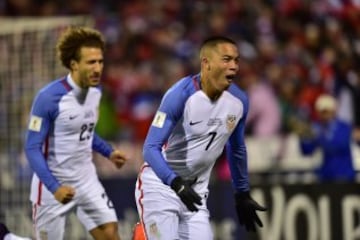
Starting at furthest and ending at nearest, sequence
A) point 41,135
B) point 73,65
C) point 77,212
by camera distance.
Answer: point 77,212, point 73,65, point 41,135

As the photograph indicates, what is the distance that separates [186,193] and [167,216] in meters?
0.51

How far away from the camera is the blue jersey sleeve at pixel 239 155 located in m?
7.52

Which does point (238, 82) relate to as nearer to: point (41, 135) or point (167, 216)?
point (41, 135)

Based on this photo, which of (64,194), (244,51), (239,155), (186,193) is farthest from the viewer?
(244,51)

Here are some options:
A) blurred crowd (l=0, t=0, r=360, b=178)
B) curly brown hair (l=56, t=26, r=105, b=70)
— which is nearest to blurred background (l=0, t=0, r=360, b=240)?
blurred crowd (l=0, t=0, r=360, b=178)

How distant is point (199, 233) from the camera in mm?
7305

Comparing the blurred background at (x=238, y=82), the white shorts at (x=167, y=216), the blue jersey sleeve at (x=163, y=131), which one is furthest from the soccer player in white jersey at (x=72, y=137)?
the blurred background at (x=238, y=82)

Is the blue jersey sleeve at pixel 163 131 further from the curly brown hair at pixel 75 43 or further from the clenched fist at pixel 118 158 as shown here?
the clenched fist at pixel 118 158

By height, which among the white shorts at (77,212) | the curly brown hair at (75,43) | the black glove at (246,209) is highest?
the curly brown hair at (75,43)

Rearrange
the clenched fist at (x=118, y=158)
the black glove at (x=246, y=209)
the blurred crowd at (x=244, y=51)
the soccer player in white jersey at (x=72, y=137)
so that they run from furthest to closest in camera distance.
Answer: the blurred crowd at (x=244, y=51) < the clenched fist at (x=118, y=158) < the soccer player in white jersey at (x=72, y=137) < the black glove at (x=246, y=209)

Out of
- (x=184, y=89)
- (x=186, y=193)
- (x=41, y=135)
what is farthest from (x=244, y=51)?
(x=186, y=193)

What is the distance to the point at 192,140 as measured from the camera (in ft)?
24.2

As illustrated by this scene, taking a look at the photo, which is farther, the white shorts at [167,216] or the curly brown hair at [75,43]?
the curly brown hair at [75,43]

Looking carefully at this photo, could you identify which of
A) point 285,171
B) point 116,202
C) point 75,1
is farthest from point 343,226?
point 75,1
